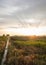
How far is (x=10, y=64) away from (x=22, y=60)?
51.8 inches

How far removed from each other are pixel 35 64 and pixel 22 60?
1291 mm

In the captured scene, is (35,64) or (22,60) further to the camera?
(22,60)

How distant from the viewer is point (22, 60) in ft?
46.6

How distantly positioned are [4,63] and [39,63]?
88.0 inches

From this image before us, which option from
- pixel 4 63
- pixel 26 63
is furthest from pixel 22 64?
pixel 4 63

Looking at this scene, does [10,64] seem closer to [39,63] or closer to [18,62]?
[18,62]

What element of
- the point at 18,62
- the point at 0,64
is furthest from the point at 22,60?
the point at 0,64

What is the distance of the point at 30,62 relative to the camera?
1362cm

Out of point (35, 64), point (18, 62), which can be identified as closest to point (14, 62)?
point (18, 62)

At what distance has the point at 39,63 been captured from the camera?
13.6 meters

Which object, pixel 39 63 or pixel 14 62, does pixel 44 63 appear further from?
pixel 14 62

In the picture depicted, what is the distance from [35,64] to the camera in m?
13.2

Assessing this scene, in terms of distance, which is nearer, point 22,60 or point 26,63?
point 26,63

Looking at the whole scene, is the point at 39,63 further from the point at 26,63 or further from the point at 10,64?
the point at 10,64
